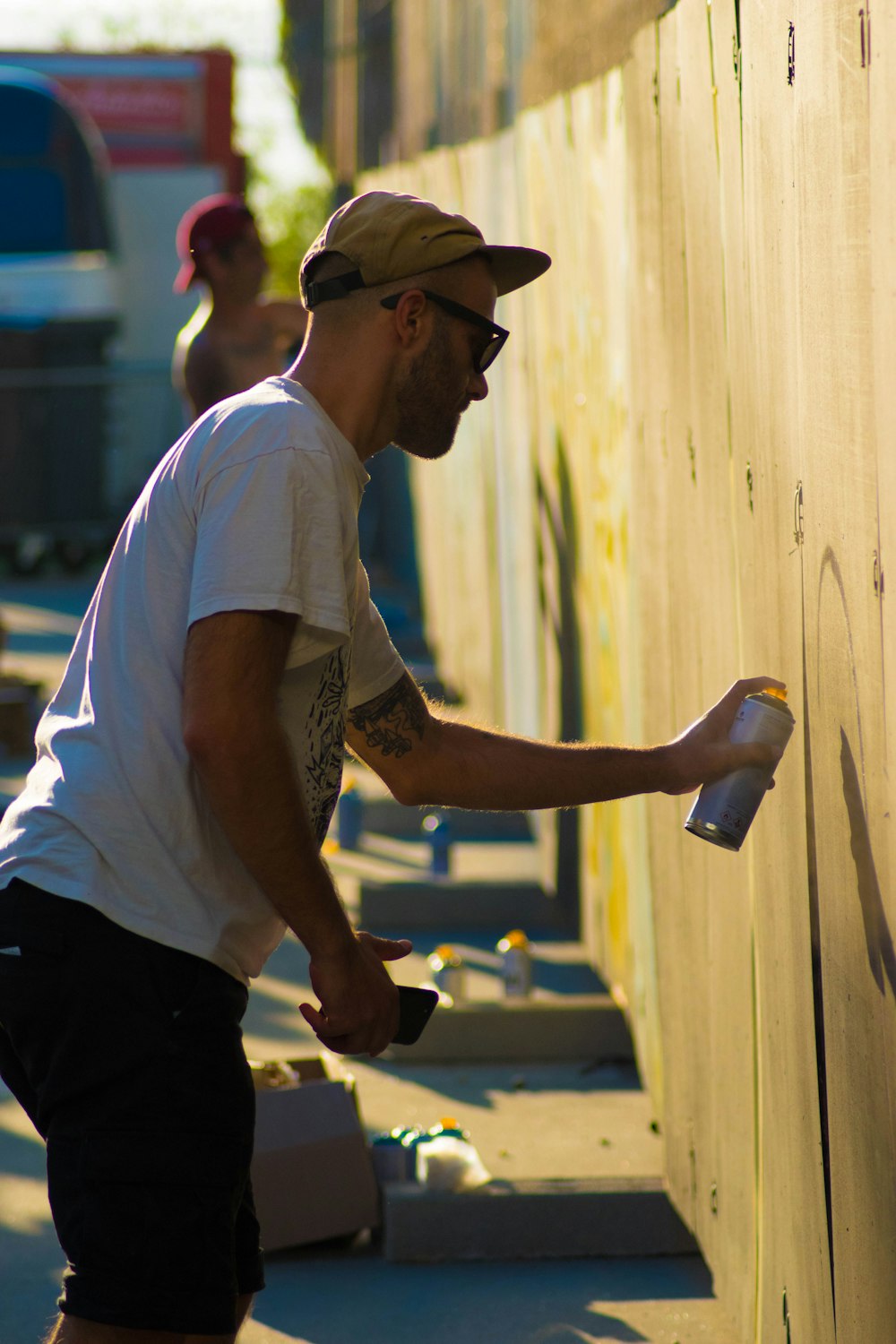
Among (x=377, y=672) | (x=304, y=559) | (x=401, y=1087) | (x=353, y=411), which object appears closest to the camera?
(x=304, y=559)

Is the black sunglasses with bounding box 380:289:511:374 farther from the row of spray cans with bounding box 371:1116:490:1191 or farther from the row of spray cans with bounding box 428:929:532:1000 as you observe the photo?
the row of spray cans with bounding box 428:929:532:1000

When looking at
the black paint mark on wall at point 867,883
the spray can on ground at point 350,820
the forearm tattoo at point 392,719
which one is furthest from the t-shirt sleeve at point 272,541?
the spray can on ground at point 350,820

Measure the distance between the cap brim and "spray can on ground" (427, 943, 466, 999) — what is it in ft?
9.51

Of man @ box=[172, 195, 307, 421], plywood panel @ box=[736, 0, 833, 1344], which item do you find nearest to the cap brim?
plywood panel @ box=[736, 0, 833, 1344]

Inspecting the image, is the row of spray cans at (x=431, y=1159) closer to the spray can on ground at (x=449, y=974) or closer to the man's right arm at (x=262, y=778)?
the spray can on ground at (x=449, y=974)

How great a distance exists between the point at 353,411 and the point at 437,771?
2.37ft

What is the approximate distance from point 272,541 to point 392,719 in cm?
74

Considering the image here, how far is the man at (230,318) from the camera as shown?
6578mm

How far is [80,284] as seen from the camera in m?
18.5

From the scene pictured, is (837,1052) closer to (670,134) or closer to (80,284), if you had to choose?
(670,134)

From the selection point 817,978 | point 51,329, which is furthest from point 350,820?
point 51,329

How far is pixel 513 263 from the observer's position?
2580 mm

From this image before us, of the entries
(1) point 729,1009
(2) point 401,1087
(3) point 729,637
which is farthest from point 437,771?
(2) point 401,1087

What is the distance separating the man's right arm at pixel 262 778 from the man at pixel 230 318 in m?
4.46
